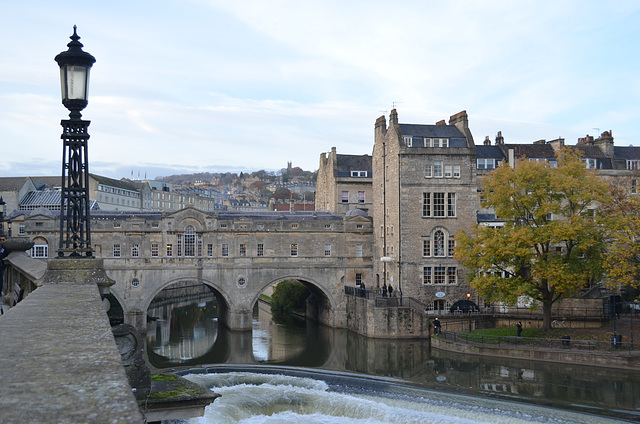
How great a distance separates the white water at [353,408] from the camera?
25.4 m

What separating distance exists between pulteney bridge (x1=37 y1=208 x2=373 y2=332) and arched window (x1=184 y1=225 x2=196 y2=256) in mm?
65

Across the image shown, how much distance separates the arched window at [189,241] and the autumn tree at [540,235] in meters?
21.4

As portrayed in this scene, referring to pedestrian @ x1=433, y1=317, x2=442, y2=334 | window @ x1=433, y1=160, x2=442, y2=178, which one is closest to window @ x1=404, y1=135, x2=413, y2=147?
window @ x1=433, y1=160, x2=442, y2=178

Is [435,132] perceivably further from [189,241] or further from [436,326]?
[189,241]

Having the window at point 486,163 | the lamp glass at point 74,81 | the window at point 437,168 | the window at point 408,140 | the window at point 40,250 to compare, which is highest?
the window at point 408,140

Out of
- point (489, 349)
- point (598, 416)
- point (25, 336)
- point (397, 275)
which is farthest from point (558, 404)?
point (25, 336)

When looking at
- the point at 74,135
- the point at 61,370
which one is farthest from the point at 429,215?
the point at 61,370

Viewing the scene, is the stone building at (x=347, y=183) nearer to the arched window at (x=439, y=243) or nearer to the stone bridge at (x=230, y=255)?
the stone bridge at (x=230, y=255)

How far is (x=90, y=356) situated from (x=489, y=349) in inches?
1410

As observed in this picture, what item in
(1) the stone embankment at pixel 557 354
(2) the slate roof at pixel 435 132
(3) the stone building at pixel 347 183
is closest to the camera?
(1) the stone embankment at pixel 557 354

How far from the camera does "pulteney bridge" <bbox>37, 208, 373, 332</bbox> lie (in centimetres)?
5019

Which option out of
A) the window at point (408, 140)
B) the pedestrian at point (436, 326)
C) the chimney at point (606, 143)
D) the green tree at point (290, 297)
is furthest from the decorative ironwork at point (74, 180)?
the chimney at point (606, 143)

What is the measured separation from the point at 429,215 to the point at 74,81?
40.1 meters

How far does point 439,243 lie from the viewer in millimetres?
49500
